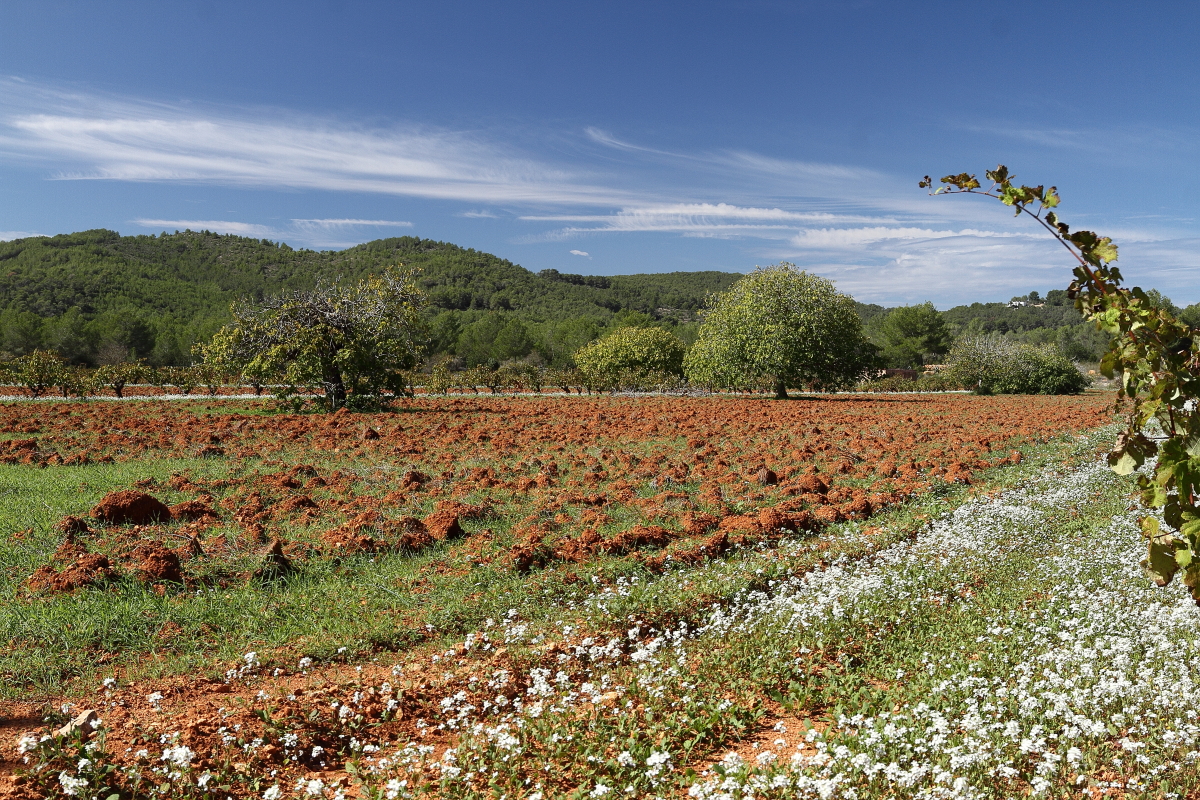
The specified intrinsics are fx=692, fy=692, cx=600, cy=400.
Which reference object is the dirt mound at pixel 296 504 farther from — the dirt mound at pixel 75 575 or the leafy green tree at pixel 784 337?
the leafy green tree at pixel 784 337

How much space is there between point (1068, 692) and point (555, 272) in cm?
14912

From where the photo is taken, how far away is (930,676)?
14.6 ft

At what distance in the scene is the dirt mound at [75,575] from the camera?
5.94 m

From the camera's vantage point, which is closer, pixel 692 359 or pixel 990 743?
pixel 990 743

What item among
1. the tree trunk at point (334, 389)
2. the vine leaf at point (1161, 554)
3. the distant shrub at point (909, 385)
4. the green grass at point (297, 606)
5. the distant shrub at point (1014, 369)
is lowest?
the green grass at point (297, 606)

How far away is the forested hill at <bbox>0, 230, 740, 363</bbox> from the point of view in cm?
6469

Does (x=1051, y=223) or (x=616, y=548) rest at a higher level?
(x=1051, y=223)

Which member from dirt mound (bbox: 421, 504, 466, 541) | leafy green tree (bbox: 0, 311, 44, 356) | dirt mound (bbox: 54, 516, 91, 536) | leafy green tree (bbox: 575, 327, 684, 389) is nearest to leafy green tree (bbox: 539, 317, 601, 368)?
leafy green tree (bbox: 575, 327, 684, 389)

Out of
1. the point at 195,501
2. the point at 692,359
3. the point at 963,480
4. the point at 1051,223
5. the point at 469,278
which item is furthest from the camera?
the point at 469,278

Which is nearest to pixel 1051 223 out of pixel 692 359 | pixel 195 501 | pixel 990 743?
pixel 990 743

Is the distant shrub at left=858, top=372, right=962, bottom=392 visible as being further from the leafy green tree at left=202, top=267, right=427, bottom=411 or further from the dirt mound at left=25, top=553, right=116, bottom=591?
the dirt mound at left=25, top=553, right=116, bottom=591

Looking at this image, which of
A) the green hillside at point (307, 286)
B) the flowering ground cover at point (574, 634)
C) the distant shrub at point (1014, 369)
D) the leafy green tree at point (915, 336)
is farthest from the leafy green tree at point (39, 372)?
the leafy green tree at point (915, 336)

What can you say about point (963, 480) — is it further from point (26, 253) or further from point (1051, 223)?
point (26, 253)

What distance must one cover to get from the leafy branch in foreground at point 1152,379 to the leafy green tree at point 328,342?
19845 millimetres
